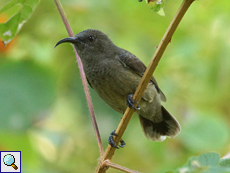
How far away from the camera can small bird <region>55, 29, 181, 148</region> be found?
3.58 meters

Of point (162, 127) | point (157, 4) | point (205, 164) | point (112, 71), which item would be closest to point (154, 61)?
point (157, 4)

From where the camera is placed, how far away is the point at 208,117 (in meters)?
3.59

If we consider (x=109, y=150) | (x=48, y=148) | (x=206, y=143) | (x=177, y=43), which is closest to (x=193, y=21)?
(x=177, y=43)

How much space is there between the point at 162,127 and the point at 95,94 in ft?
3.60

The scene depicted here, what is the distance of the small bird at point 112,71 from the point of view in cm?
358

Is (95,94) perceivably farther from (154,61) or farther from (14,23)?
(154,61)

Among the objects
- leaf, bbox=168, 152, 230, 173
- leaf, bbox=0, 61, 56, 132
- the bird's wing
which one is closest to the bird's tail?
the bird's wing

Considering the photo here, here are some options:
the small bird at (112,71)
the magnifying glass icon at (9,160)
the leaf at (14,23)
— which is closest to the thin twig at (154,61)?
the leaf at (14,23)

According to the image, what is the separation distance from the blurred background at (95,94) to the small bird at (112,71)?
162 mm

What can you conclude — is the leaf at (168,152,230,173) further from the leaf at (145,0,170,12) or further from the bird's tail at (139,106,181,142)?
the bird's tail at (139,106,181,142)

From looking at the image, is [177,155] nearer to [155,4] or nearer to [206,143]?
[206,143]

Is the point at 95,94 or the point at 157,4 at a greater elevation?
the point at 95,94

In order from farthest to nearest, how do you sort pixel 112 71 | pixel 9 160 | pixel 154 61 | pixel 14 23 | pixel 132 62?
pixel 132 62, pixel 112 71, pixel 9 160, pixel 14 23, pixel 154 61

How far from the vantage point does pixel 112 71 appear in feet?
11.8
